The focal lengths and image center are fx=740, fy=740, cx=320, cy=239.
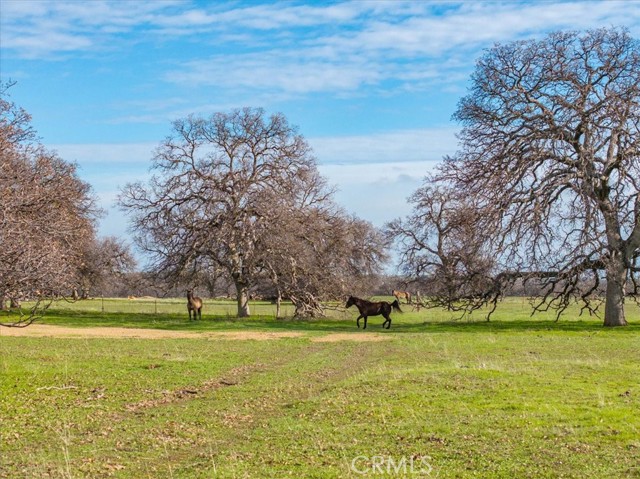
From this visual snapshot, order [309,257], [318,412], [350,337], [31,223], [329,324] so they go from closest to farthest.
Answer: [318,412] → [31,223] → [350,337] → [329,324] → [309,257]

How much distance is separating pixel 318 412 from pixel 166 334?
836 inches

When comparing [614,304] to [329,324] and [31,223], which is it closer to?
[329,324]

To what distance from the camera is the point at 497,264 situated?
114 ft

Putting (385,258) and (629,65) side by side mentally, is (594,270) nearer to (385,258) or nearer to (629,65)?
(629,65)

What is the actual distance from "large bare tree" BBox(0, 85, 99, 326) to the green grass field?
7.13ft

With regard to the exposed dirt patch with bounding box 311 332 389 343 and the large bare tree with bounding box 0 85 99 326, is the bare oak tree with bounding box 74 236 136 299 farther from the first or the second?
the exposed dirt patch with bounding box 311 332 389 343

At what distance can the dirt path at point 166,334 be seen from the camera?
99.8ft

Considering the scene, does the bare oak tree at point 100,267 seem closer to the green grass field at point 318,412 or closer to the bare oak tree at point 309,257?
the bare oak tree at point 309,257

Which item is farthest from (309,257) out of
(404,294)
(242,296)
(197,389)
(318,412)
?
(404,294)

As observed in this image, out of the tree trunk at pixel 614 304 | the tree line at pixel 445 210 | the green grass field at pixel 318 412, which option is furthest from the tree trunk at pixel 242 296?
the tree trunk at pixel 614 304

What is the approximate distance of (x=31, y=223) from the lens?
922 inches

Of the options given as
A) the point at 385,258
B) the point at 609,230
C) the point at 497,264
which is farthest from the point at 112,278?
the point at 609,230

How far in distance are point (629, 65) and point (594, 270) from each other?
936 cm

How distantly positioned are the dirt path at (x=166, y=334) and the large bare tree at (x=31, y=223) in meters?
2.37
